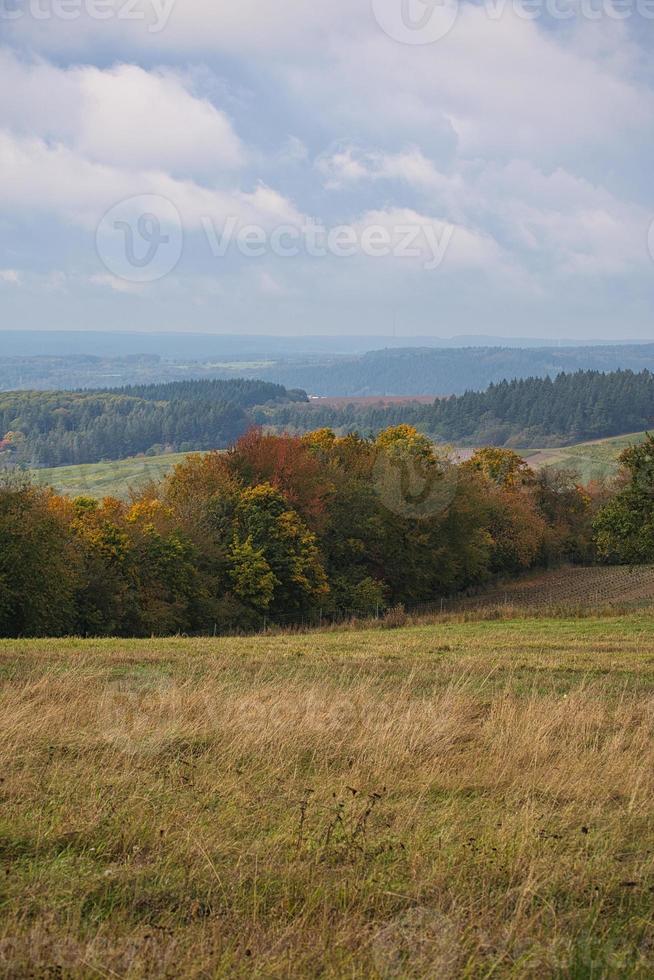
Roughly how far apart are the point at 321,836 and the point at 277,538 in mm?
48957

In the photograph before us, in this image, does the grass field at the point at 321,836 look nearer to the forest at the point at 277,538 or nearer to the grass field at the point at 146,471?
the forest at the point at 277,538

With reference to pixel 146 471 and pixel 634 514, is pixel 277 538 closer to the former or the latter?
pixel 634 514

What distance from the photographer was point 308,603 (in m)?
55.7

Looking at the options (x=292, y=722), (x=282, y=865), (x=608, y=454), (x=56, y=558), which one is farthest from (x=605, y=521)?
(x=608, y=454)

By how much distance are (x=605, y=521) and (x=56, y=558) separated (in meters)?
26.7

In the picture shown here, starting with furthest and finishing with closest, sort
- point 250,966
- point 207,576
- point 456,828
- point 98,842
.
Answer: point 207,576, point 456,828, point 98,842, point 250,966

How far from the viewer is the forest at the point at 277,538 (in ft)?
133

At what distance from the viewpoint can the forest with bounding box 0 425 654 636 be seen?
40688 mm

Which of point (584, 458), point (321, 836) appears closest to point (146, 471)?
point (584, 458)

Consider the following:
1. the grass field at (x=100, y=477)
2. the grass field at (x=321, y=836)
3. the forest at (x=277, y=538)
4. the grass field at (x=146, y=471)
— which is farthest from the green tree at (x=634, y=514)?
the grass field at (x=100, y=477)

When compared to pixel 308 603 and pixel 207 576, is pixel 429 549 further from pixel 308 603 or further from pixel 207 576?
pixel 207 576

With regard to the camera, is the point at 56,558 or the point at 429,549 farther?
the point at 429,549

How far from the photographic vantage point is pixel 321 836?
543 cm

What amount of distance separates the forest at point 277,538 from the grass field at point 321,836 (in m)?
30.8
